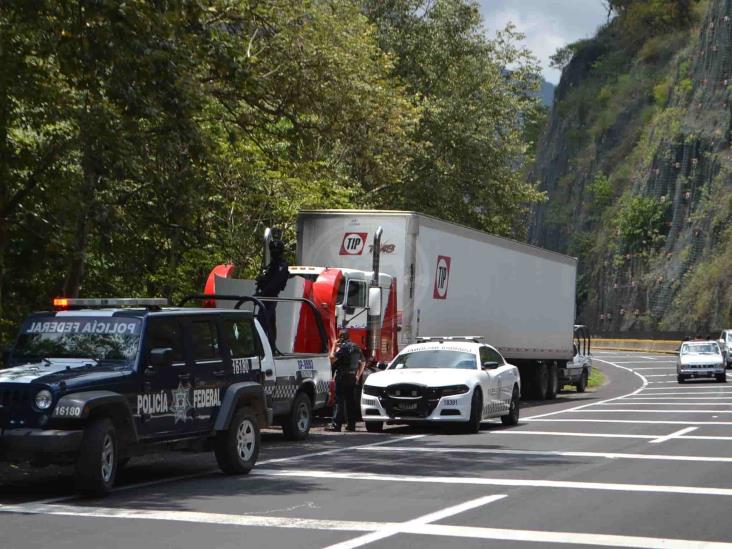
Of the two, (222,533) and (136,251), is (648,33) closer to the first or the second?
(136,251)

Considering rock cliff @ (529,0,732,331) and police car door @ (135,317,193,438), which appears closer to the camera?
police car door @ (135,317,193,438)

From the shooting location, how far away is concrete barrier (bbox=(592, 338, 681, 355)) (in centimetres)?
7550

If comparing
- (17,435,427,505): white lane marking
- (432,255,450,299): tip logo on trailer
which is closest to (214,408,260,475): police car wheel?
(17,435,427,505): white lane marking

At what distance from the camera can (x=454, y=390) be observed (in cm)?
2075

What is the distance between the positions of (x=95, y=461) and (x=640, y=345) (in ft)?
234

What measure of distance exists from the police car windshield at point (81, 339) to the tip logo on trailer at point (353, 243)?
11887mm

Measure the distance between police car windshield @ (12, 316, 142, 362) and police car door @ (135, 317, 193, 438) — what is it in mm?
193

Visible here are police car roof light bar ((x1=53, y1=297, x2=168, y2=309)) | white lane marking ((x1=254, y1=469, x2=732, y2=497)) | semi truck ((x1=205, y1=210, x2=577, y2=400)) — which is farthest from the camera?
semi truck ((x1=205, y1=210, x2=577, y2=400))

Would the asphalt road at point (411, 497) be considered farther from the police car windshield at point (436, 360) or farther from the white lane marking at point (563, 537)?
the police car windshield at point (436, 360)

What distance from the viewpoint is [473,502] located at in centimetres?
1157

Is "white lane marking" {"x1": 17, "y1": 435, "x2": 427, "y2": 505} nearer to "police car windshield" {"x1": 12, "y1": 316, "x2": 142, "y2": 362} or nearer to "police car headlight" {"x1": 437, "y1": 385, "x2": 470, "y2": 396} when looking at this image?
"police car headlight" {"x1": 437, "y1": 385, "x2": 470, "y2": 396}

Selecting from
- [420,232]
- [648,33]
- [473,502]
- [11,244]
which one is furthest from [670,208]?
[473,502]

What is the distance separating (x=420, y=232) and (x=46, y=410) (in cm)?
1412

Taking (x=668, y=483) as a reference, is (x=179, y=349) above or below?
above
